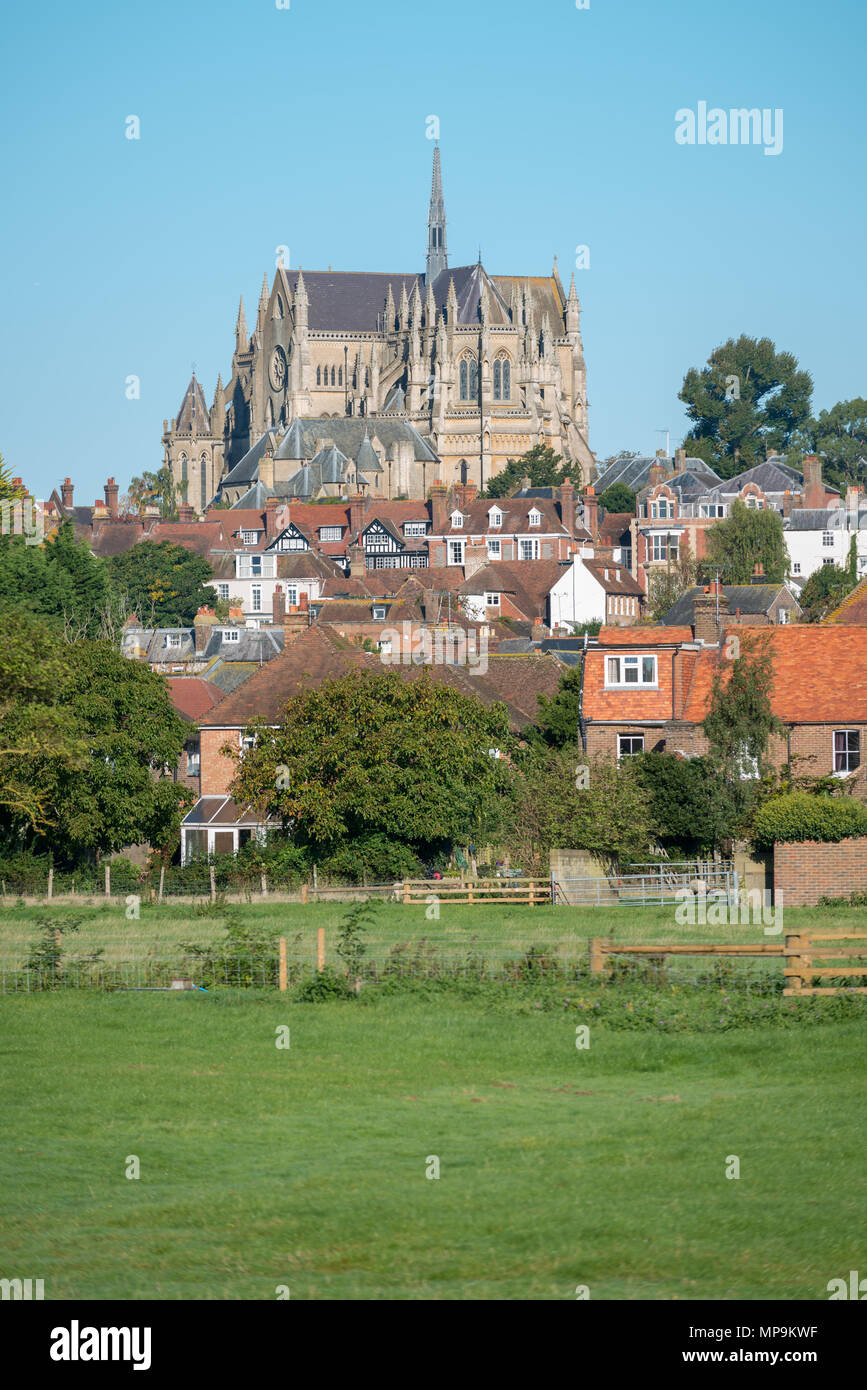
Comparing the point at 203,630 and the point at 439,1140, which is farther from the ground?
the point at 203,630

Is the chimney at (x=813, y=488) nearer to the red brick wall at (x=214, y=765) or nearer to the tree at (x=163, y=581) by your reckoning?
the tree at (x=163, y=581)

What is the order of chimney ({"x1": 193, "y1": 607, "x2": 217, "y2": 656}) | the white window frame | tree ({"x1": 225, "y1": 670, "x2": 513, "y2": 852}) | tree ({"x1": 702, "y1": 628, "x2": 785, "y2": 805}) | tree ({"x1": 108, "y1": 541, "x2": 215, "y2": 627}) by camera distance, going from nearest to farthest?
tree ({"x1": 225, "y1": 670, "x2": 513, "y2": 852}), tree ({"x1": 702, "y1": 628, "x2": 785, "y2": 805}), the white window frame, chimney ({"x1": 193, "y1": 607, "x2": 217, "y2": 656}), tree ({"x1": 108, "y1": 541, "x2": 215, "y2": 627})

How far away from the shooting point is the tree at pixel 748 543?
127 m

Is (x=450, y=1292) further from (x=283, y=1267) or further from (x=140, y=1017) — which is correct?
(x=140, y=1017)

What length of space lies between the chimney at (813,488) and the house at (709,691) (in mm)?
103960

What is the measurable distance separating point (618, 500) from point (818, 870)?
12317 cm

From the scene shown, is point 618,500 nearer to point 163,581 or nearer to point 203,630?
point 163,581

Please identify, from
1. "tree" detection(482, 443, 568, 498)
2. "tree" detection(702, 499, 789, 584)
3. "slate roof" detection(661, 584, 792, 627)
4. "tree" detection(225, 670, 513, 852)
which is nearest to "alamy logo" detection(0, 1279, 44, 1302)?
"tree" detection(225, 670, 513, 852)

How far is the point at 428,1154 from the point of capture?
15258mm

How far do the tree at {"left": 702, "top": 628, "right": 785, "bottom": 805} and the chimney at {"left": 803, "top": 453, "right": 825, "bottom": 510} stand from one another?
108m

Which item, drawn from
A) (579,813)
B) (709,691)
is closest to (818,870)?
(579,813)

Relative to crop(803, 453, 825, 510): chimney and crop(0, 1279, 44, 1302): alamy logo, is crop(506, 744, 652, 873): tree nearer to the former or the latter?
crop(0, 1279, 44, 1302): alamy logo

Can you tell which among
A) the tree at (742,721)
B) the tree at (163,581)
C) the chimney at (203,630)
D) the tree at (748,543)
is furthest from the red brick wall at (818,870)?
the tree at (163,581)
